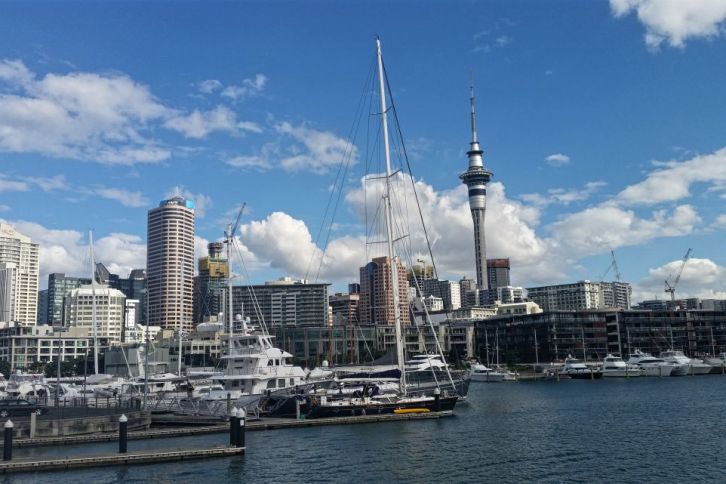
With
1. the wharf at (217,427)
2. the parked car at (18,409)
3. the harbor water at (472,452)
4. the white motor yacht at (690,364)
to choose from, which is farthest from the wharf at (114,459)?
the white motor yacht at (690,364)

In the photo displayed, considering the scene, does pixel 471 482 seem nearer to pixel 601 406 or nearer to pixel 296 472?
pixel 296 472

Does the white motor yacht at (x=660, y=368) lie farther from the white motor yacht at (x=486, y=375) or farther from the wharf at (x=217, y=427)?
the wharf at (x=217, y=427)

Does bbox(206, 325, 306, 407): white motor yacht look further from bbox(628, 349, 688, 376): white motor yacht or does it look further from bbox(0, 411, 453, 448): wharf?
bbox(628, 349, 688, 376): white motor yacht

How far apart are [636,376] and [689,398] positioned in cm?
7375

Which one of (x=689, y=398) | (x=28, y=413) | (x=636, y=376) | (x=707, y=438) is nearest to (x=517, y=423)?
(x=707, y=438)

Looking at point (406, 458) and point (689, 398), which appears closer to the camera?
point (406, 458)

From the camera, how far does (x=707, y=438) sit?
56.2m

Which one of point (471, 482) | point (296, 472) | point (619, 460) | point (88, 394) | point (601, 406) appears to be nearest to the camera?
point (471, 482)

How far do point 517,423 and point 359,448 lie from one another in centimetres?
2325

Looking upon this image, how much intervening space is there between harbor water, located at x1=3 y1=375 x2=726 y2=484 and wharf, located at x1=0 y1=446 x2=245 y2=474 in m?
0.77

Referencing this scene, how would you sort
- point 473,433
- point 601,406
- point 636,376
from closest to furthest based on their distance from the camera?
point 473,433
point 601,406
point 636,376

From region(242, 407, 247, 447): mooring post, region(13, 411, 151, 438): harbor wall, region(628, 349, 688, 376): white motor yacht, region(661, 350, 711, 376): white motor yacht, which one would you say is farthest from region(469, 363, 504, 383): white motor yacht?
region(242, 407, 247, 447): mooring post

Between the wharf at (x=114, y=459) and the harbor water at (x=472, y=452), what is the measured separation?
30.1 inches

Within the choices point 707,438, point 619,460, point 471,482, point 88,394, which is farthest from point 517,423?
point 88,394
